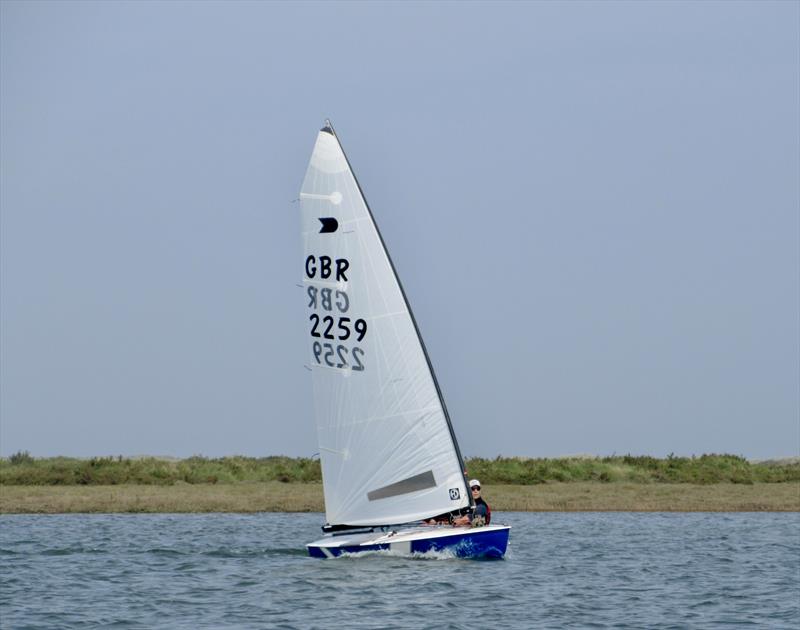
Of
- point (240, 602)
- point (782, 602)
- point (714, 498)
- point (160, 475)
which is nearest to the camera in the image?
point (240, 602)

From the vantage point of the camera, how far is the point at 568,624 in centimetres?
2322

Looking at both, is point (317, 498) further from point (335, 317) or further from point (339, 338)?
point (335, 317)

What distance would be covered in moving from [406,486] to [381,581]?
4052 mm

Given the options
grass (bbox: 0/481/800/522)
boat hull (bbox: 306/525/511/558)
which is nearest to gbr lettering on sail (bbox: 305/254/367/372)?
boat hull (bbox: 306/525/511/558)

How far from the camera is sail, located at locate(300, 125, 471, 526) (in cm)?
3102

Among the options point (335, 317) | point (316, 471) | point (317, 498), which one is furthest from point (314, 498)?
point (335, 317)

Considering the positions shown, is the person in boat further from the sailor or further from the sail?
the sail

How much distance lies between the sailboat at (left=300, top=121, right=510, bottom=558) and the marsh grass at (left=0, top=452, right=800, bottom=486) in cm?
2775

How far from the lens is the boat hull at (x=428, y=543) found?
30.0 meters

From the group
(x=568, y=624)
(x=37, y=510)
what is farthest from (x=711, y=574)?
(x=37, y=510)

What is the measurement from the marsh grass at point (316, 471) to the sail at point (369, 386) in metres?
27.8

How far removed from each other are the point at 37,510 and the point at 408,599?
82.3ft

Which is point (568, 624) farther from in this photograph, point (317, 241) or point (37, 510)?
point (37, 510)

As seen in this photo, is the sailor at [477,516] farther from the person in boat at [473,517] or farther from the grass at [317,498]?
the grass at [317,498]
